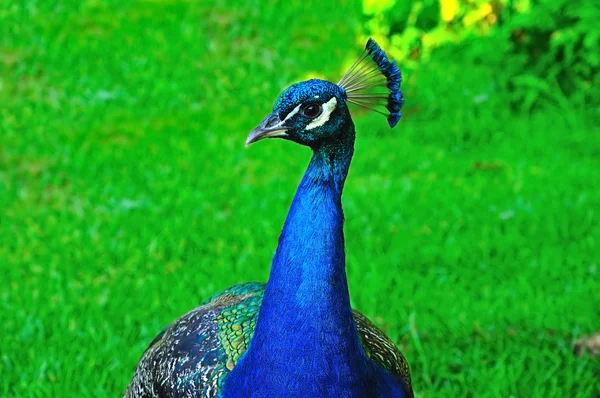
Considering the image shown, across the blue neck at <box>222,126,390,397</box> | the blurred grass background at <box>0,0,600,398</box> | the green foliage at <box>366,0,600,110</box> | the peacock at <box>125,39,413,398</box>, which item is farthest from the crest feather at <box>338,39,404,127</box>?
the green foliage at <box>366,0,600,110</box>

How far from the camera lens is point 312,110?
7.11ft

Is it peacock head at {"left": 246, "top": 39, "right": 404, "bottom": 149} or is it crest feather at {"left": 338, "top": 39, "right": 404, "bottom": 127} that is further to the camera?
crest feather at {"left": 338, "top": 39, "right": 404, "bottom": 127}

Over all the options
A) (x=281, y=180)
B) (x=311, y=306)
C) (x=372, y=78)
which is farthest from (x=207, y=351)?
(x=281, y=180)

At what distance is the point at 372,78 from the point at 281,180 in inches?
127

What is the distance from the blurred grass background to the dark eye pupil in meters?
1.75

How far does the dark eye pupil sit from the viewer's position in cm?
216

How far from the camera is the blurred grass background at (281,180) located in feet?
12.7

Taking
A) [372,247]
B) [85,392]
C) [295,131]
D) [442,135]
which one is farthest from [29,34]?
[295,131]

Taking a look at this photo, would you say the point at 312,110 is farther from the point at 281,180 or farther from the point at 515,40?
the point at 515,40

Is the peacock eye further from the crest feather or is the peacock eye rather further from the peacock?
the crest feather

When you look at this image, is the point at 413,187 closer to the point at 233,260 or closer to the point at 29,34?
the point at 233,260

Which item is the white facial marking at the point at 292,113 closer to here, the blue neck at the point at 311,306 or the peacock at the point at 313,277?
the peacock at the point at 313,277

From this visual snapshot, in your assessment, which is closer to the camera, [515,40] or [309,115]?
[309,115]

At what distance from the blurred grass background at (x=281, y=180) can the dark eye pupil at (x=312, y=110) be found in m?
Answer: 1.75
